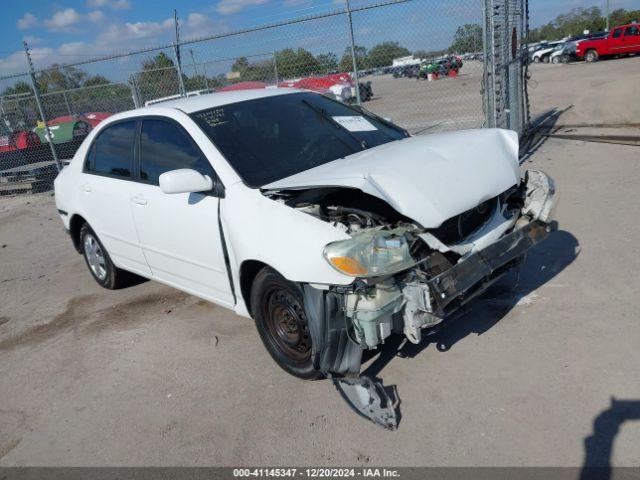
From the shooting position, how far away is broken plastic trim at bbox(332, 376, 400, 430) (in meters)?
2.92

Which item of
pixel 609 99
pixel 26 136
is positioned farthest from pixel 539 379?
pixel 26 136

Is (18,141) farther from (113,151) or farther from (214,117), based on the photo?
(214,117)

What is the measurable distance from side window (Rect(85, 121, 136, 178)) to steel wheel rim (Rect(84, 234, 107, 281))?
77 cm

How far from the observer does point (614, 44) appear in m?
30.0

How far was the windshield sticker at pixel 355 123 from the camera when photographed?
438 cm

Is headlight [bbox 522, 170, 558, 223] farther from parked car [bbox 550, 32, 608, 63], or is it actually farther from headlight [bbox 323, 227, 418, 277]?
parked car [bbox 550, 32, 608, 63]

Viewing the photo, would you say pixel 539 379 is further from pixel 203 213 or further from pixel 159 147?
pixel 159 147

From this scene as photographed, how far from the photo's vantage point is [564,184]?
680 centimetres

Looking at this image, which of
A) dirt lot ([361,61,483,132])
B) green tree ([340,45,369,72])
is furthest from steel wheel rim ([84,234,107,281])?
dirt lot ([361,61,483,132])

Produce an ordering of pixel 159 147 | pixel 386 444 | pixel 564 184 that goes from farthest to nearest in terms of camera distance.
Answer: pixel 564 184 → pixel 159 147 → pixel 386 444

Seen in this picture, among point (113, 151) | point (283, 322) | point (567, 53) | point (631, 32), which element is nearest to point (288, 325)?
point (283, 322)

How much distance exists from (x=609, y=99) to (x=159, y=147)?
33.3ft

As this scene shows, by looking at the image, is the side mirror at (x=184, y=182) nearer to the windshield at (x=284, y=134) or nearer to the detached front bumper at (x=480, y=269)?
the windshield at (x=284, y=134)

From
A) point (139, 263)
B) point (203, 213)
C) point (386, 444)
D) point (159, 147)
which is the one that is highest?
point (159, 147)
